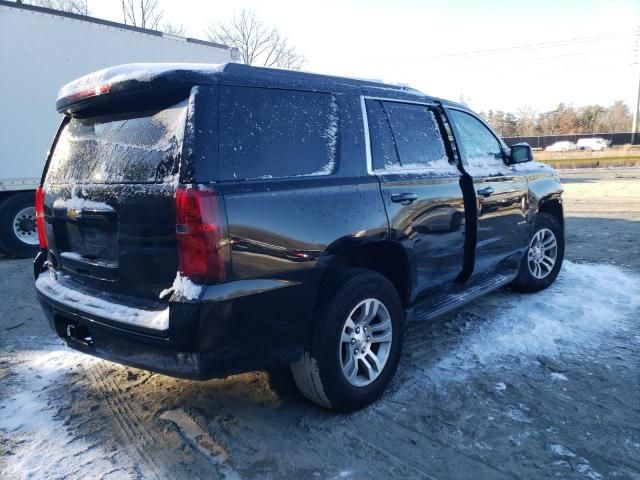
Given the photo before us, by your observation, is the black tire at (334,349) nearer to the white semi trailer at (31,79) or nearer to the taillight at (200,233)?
the taillight at (200,233)

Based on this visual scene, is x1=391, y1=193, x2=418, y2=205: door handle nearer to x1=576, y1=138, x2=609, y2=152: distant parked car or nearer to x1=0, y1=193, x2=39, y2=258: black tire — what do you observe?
x1=0, y1=193, x2=39, y2=258: black tire

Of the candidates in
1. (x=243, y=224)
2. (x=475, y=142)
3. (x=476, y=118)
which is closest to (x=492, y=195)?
(x=475, y=142)

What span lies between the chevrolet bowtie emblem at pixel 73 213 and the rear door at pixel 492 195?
9.61 feet

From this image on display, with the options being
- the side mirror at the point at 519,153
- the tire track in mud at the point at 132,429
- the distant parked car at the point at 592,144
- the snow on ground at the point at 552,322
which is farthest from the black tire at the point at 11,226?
the distant parked car at the point at 592,144

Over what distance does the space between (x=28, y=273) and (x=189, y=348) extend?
585cm

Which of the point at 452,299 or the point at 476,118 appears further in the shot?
the point at 476,118

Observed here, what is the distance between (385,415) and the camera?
9.95ft

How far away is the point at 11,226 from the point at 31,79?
2.39m

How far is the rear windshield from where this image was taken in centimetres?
246

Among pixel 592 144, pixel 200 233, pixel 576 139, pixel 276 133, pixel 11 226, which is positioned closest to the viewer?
pixel 200 233

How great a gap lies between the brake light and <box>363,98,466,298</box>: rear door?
5.26ft

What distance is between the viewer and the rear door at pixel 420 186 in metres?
3.28

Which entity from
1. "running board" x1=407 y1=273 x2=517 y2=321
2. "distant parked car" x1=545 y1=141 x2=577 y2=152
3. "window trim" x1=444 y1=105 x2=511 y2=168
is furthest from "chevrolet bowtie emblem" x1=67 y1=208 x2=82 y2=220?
"distant parked car" x1=545 y1=141 x2=577 y2=152

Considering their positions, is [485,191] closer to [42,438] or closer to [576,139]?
[42,438]
